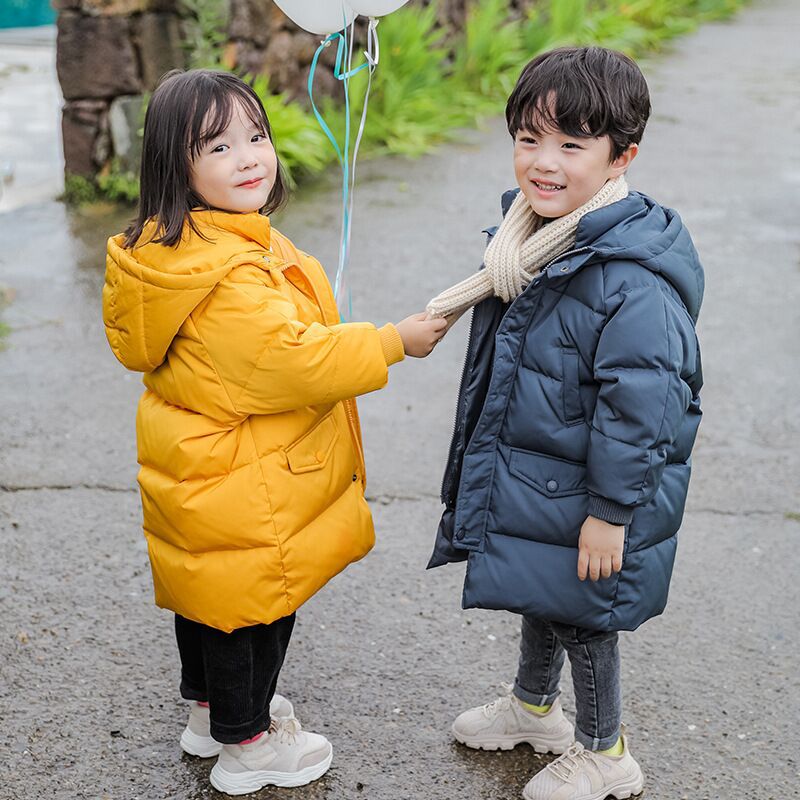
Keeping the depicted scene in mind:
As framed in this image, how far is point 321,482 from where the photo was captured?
2.24 meters

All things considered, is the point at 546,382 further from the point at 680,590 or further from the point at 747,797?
the point at 680,590

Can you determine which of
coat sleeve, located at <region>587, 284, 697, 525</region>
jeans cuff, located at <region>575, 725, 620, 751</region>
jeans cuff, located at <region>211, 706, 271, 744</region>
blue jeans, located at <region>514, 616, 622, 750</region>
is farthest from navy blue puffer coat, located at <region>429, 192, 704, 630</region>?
jeans cuff, located at <region>211, 706, 271, 744</region>

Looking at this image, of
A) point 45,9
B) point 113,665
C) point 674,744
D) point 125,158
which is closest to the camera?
point 674,744

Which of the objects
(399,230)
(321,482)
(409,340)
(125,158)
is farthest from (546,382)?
(125,158)

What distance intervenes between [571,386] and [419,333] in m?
0.32

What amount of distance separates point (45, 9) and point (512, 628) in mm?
11153

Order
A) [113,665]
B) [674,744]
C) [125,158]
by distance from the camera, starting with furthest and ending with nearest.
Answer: [125,158]
[113,665]
[674,744]

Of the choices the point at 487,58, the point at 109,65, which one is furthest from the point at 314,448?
the point at 487,58

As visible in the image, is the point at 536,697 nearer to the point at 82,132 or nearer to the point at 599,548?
the point at 599,548

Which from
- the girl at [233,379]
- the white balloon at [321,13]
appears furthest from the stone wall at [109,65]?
the girl at [233,379]

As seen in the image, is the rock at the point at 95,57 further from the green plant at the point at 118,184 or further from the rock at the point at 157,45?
the green plant at the point at 118,184

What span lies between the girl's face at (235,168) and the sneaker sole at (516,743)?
4.22ft

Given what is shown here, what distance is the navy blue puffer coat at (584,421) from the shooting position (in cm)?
203

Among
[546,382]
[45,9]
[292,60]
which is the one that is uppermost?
[546,382]
